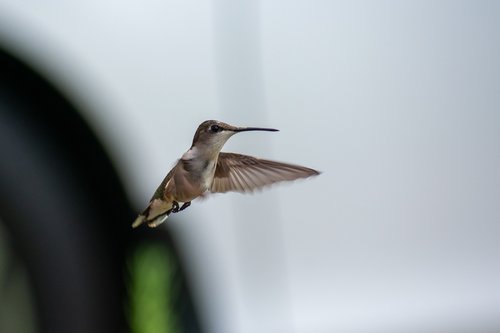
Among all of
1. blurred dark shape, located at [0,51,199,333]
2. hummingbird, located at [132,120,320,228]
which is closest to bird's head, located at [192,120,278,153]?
hummingbird, located at [132,120,320,228]

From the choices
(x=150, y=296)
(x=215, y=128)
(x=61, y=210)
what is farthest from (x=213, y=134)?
(x=61, y=210)

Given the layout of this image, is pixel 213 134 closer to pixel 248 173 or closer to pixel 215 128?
pixel 215 128

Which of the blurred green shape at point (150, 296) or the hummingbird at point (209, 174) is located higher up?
the hummingbird at point (209, 174)

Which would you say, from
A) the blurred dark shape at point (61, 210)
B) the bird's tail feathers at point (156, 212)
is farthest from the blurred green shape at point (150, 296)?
the blurred dark shape at point (61, 210)

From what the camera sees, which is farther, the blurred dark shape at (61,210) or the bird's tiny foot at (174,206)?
the blurred dark shape at (61,210)

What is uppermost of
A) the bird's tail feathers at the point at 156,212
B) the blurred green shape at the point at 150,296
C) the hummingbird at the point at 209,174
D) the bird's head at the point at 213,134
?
the bird's head at the point at 213,134

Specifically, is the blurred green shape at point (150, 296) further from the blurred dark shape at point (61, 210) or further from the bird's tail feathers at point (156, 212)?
the blurred dark shape at point (61, 210)

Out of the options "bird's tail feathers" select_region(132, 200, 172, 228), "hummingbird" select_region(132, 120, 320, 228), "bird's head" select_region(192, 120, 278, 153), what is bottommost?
"bird's tail feathers" select_region(132, 200, 172, 228)

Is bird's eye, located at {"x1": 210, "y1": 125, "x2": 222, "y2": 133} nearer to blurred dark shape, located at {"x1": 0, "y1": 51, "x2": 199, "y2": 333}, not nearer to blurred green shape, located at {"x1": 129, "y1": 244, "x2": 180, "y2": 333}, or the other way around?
blurred green shape, located at {"x1": 129, "y1": 244, "x2": 180, "y2": 333}
